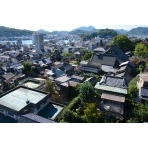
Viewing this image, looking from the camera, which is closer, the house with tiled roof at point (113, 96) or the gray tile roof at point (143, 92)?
the house with tiled roof at point (113, 96)

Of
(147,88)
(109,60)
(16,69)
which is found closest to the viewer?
(147,88)

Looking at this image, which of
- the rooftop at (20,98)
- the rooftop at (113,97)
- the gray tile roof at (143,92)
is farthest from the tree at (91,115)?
the gray tile roof at (143,92)

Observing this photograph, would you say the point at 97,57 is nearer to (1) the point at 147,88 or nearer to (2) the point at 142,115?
(1) the point at 147,88

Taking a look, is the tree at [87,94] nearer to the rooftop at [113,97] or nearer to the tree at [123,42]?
the rooftop at [113,97]

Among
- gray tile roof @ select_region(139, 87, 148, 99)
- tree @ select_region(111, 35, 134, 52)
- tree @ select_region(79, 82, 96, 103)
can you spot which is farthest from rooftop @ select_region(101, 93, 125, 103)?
tree @ select_region(111, 35, 134, 52)

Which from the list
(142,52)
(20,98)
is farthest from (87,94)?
(142,52)

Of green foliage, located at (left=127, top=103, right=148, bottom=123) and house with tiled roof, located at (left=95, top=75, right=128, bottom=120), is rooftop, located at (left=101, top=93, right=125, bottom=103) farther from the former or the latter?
green foliage, located at (left=127, top=103, right=148, bottom=123)

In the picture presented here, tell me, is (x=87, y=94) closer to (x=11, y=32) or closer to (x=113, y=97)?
(x=113, y=97)

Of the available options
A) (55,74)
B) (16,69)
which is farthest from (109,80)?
(16,69)
